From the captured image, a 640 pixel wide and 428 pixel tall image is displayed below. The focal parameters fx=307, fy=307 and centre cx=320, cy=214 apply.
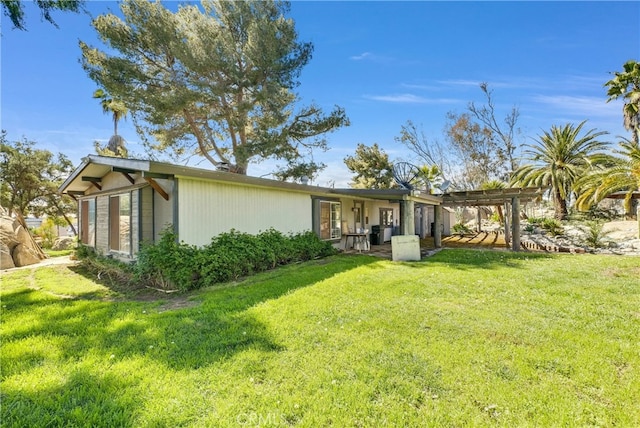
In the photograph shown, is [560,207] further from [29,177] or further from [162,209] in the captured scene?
[29,177]

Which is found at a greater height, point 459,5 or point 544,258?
point 459,5

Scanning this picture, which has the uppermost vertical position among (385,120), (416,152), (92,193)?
(385,120)

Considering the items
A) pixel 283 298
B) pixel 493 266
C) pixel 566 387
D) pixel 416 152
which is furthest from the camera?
pixel 416 152

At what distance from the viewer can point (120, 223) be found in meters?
8.12

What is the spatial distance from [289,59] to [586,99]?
1856 centimetres

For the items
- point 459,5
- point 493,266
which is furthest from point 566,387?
point 459,5

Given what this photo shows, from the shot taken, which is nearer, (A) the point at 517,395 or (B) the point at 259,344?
(A) the point at 517,395

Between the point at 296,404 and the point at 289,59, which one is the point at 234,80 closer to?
the point at 289,59

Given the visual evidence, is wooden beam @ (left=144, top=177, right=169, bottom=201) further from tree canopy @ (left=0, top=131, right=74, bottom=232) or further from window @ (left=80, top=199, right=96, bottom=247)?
tree canopy @ (left=0, top=131, right=74, bottom=232)

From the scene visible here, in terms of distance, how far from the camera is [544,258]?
9.42 metres

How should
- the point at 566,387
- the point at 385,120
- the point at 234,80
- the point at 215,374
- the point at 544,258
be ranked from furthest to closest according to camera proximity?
the point at 385,120, the point at 234,80, the point at 544,258, the point at 215,374, the point at 566,387

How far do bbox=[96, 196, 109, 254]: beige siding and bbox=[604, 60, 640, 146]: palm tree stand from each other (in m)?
24.9

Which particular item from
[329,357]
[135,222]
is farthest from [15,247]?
[329,357]

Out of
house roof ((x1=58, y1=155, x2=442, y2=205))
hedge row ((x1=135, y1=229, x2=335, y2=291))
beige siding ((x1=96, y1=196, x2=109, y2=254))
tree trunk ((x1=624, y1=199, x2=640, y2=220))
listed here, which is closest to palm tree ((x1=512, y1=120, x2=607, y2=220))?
tree trunk ((x1=624, y1=199, x2=640, y2=220))
